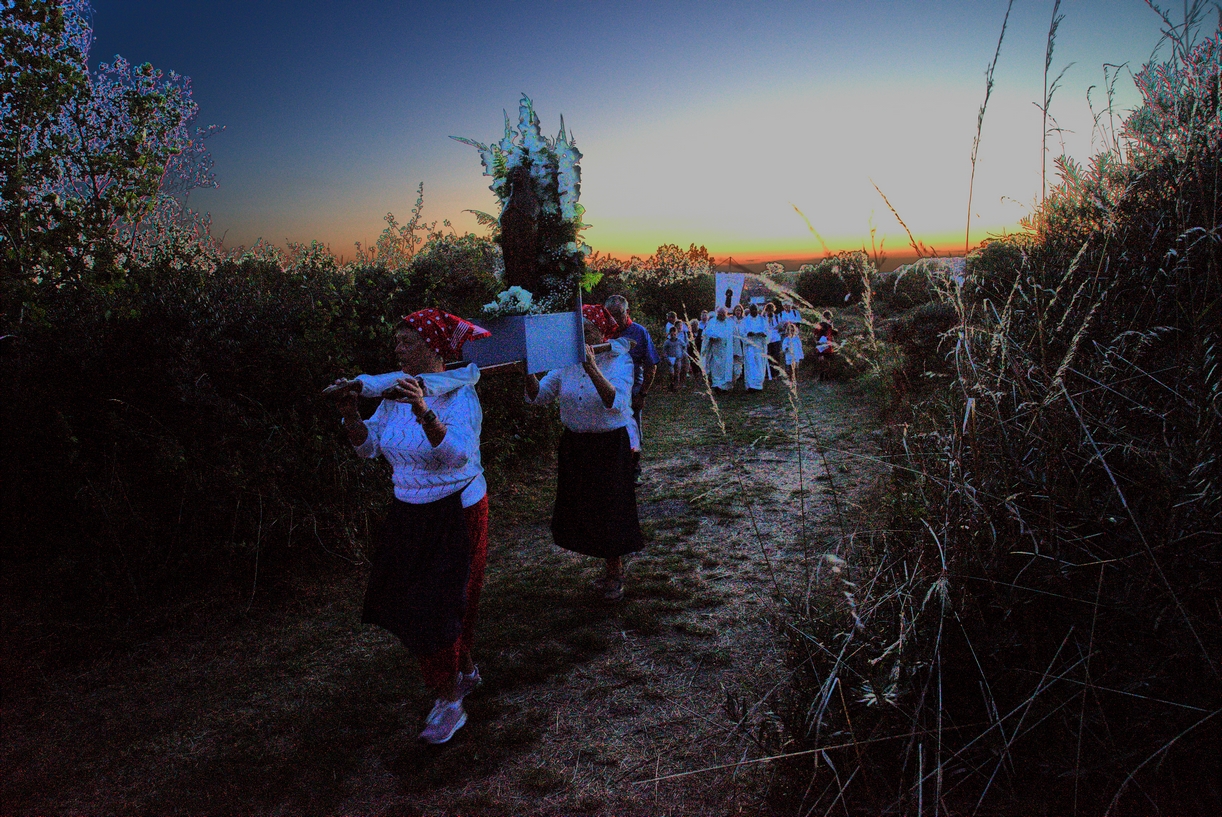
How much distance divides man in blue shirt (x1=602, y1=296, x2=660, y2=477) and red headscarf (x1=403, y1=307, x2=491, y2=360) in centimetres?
248

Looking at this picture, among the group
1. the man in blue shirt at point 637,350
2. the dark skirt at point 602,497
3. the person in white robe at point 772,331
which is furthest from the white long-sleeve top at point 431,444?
the person in white robe at point 772,331

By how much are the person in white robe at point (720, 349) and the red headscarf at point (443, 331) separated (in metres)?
11.1

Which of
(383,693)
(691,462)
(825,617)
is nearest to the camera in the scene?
(825,617)

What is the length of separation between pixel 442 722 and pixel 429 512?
1005 mm

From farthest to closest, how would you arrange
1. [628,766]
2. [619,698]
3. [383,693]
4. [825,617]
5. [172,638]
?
[172,638], [383,693], [619,698], [628,766], [825,617]

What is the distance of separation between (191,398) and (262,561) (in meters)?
1.33

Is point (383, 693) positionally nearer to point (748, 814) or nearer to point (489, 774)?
point (489, 774)

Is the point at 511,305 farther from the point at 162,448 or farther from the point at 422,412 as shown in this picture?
the point at 162,448

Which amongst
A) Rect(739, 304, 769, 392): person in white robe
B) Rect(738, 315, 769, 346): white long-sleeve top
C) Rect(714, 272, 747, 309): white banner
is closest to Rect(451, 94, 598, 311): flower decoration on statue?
Rect(739, 304, 769, 392): person in white robe

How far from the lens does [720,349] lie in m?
14.6

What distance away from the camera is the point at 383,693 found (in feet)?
12.1

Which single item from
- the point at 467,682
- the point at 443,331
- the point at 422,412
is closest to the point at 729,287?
the point at 443,331

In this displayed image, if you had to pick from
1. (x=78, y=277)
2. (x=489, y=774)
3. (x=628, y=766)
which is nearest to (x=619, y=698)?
(x=628, y=766)

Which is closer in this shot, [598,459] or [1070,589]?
[1070,589]
